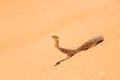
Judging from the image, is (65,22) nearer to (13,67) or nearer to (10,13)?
(10,13)

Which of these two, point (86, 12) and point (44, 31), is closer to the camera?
point (44, 31)

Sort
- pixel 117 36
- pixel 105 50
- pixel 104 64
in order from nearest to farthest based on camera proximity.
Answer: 1. pixel 104 64
2. pixel 105 50
3. pixel 117 36

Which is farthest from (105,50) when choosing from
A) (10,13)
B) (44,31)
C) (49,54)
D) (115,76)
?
(10,13)

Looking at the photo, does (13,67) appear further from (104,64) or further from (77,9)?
(77,9)

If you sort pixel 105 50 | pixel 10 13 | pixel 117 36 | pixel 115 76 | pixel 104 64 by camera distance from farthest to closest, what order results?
pixel 10 13 < pixel 117 36 < pixel 105 50 < pixel 104 64 < pixel 115 76

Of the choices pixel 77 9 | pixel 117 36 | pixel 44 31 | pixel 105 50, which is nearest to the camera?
pixel 105 50

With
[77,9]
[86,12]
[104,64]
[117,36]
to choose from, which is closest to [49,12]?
[77,9]
